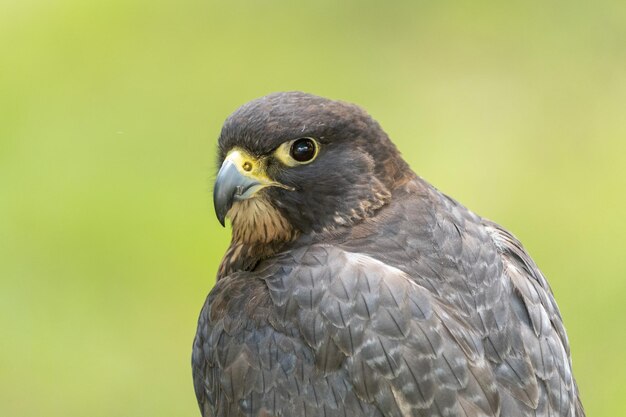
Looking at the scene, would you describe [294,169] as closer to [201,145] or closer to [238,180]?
[238,180]

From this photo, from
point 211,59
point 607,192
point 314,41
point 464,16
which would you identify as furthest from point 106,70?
point 607,192

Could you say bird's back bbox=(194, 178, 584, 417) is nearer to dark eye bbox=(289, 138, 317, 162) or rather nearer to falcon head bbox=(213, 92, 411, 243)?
falcon head bbox=(213, 92, 411, 243)

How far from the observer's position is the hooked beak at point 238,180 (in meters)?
4.85

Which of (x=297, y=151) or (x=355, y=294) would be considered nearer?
(x=355, y=294)

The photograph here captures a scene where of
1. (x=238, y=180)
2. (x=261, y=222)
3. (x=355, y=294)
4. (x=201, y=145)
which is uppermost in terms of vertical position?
(x=238, y=180)

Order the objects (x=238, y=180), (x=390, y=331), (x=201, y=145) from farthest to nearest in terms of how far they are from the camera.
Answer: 1. (x=201, y=145)
2. (x=238, y=180)
3. (x=390, y=331)

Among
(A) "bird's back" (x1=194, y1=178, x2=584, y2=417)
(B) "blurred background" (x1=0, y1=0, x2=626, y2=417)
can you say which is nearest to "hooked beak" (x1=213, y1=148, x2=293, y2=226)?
(A) "bird's back" (x1=194, y1=178, x2=584, y2=417)

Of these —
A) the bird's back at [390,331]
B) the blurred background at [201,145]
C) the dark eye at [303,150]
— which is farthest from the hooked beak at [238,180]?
the blurred background at [201,145]

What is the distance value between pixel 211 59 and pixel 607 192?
2.91 meters

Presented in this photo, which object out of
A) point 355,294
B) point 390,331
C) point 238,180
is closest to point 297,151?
point 238,180

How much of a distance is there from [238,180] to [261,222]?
0.60 ft

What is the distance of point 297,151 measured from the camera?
4883 millimetres

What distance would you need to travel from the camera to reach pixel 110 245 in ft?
27.7

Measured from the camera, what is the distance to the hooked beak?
4.85 meters
